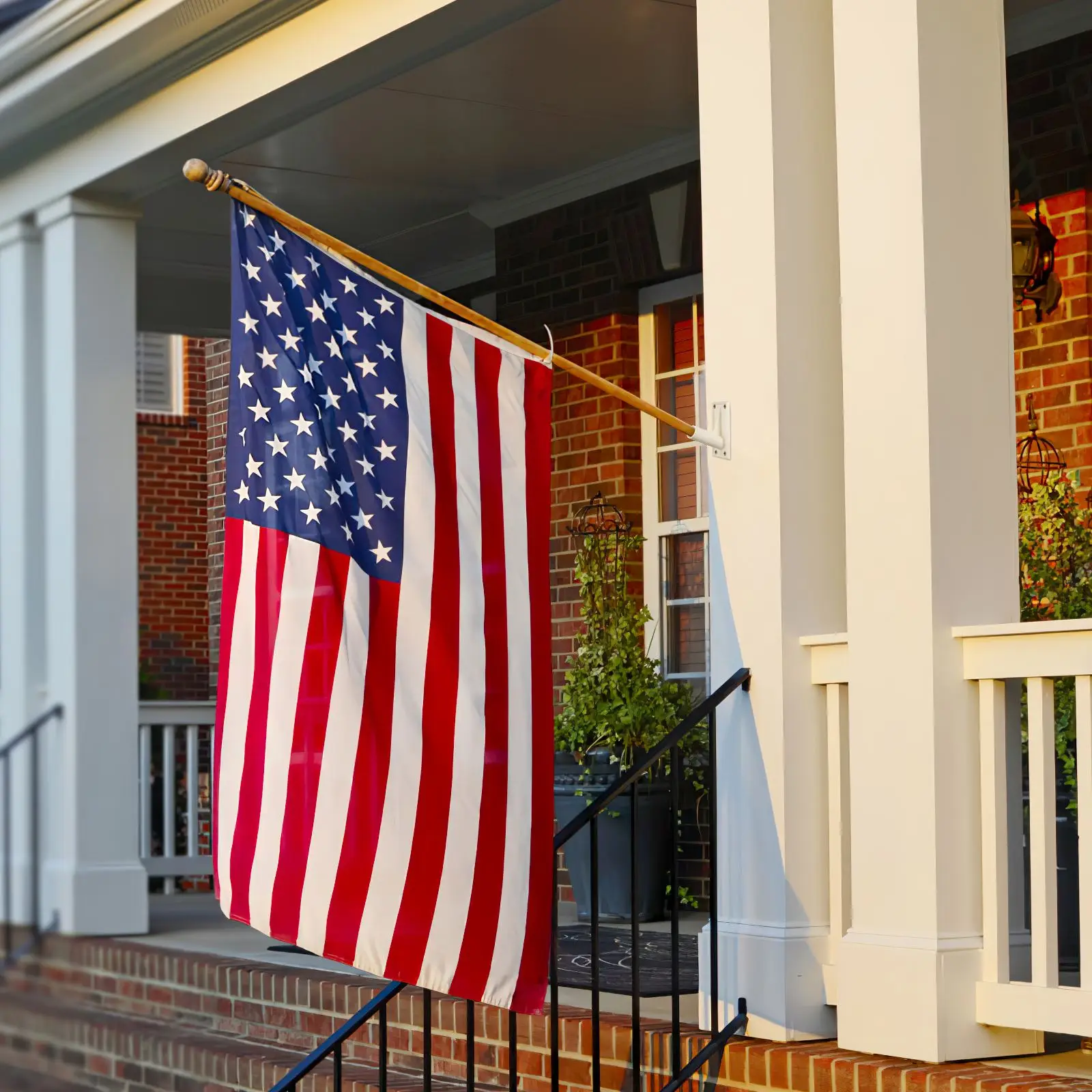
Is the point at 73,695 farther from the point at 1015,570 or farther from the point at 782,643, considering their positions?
the point at 1015,570

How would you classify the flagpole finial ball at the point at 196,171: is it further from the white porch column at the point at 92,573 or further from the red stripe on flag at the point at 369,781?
the white porch column at the point at 92,573

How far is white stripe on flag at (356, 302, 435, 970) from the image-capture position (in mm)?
3758

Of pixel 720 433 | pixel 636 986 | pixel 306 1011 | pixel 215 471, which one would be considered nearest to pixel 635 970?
pixel 636 986

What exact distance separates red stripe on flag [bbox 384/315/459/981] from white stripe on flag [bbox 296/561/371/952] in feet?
0.52

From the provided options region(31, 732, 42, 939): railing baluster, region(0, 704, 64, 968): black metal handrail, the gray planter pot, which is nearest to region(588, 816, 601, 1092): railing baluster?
the gray planter pot

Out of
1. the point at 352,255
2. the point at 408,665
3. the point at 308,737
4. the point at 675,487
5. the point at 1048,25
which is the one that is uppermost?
the point at 1048,25

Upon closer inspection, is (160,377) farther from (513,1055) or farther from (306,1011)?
(513,1055)

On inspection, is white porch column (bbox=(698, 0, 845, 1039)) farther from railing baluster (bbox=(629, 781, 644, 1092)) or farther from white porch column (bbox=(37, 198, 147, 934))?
white porch column (bbox=(37, 198, 147, 934))

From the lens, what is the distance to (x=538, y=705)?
160 inches

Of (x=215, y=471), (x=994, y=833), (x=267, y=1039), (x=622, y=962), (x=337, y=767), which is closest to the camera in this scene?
(x=337, y=767)

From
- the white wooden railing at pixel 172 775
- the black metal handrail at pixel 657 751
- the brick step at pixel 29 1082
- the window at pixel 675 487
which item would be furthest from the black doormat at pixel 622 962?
the white wooden railing at pixel 172 775

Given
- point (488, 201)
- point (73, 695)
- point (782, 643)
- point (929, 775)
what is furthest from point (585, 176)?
point (929, 775)

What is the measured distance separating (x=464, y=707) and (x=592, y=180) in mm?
5013

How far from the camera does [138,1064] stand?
267 inches
